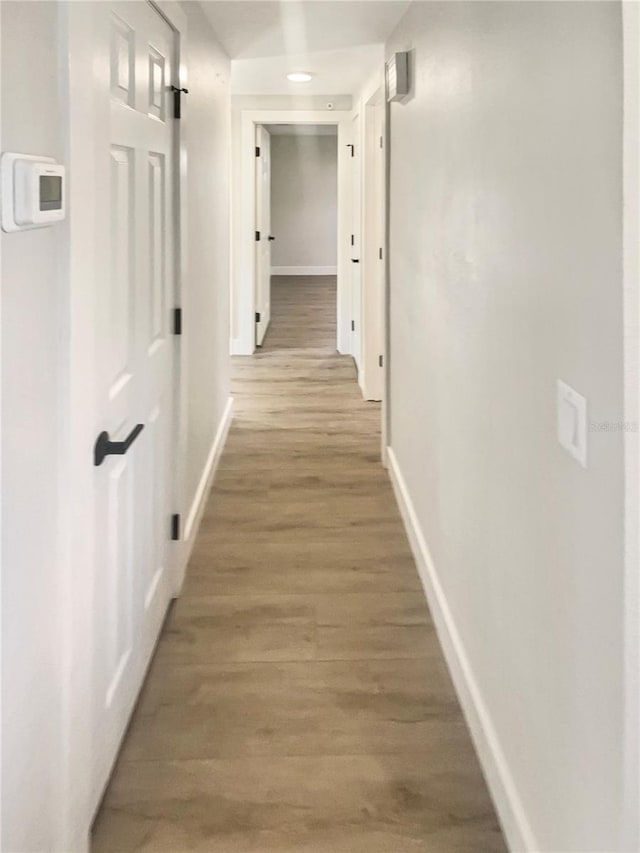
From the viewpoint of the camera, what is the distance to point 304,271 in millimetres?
14188

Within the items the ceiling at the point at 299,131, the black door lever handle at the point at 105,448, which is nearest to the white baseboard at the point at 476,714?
the black door lever handle at the point at 105,448

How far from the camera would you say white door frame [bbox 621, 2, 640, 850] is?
95 centimetres

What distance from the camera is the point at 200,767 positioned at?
205 centimetres

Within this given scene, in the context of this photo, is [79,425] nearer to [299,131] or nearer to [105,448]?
[105,448]

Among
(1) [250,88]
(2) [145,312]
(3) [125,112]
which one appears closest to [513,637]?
(2) [145,312]

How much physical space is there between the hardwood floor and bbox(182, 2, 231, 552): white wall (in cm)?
41

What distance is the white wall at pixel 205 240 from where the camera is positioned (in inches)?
126

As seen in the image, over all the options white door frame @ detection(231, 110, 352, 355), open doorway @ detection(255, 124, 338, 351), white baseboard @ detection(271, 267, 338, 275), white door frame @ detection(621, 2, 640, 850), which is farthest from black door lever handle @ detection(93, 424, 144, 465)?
white baseboard @ detection(271, 267, 338, 275)

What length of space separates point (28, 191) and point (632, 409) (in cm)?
87

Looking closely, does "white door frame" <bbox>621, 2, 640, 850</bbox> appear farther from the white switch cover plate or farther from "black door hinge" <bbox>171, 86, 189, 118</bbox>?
"black door hinge" <bbox>171, 86, 189, 118</bbox>

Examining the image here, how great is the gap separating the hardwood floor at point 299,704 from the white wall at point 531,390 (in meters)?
0.14

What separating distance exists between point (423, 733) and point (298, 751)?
33cm

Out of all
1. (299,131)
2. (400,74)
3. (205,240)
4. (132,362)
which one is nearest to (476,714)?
(132,362)

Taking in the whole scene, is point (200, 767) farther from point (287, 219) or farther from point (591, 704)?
point (287, 219)
